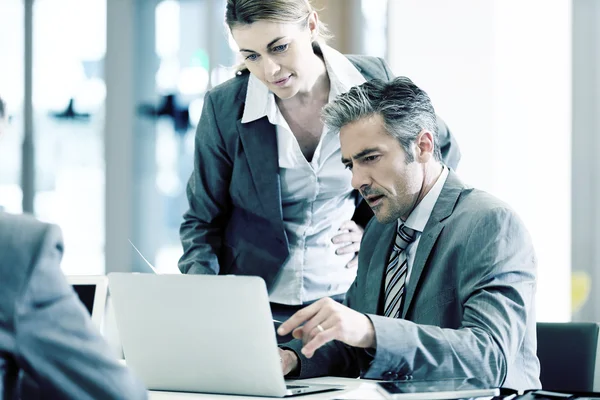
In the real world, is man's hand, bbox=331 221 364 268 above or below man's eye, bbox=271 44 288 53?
below

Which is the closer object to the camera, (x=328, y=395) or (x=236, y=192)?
(x=328, y=395)

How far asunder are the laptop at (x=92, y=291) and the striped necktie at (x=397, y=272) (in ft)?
2.78

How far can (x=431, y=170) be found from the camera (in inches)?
74.7

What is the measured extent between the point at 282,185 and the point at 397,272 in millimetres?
512

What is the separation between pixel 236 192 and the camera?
7.38 feet

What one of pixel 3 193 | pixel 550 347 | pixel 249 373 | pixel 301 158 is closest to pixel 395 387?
pixel 249 373

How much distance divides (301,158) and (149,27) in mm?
2946

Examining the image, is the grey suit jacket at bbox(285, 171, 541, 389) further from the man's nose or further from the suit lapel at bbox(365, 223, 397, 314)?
the man's nose

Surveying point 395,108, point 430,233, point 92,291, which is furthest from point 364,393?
point 92,291

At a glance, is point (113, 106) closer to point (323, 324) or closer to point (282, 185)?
point (282, 185)

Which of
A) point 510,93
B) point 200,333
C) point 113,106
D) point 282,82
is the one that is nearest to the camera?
point 200,333

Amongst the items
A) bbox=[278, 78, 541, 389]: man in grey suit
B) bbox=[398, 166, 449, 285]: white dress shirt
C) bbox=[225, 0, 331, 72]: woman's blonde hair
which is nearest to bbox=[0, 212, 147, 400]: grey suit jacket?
bbox=[278, 78, 541, 389]: man in grey suit

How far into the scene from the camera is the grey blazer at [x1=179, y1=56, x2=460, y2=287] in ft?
7.22

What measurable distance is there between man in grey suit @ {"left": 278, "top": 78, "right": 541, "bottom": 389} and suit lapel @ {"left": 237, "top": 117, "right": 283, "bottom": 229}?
0.27 m
